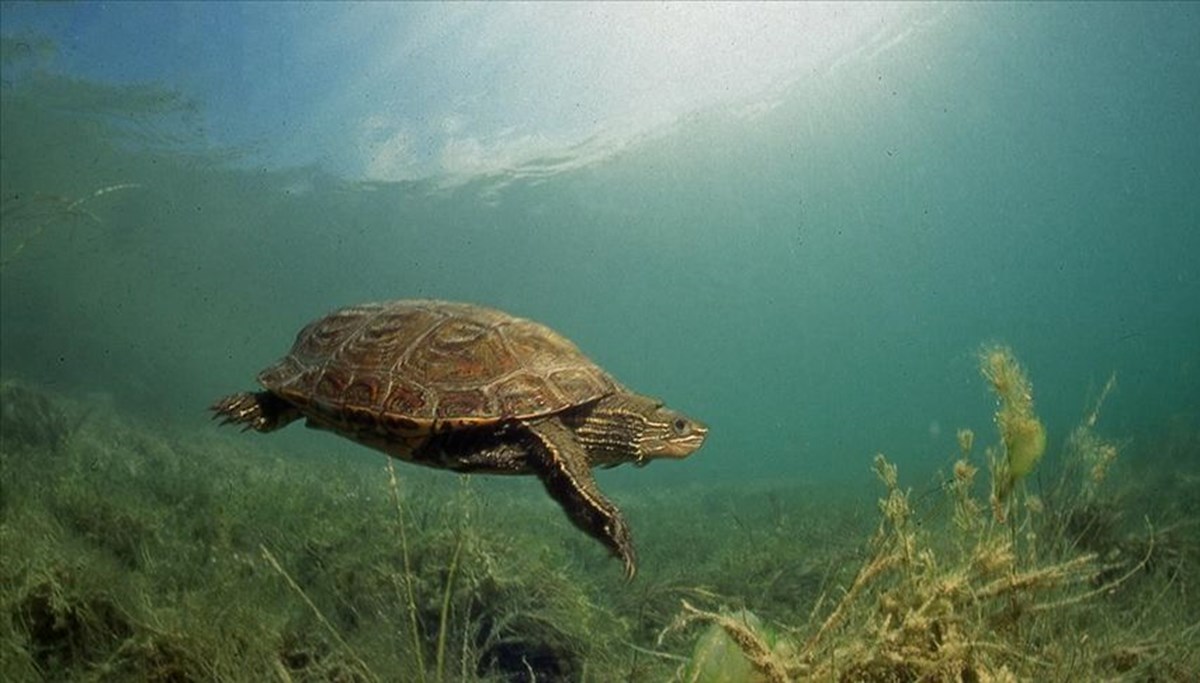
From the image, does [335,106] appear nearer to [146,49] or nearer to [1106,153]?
[146,49]

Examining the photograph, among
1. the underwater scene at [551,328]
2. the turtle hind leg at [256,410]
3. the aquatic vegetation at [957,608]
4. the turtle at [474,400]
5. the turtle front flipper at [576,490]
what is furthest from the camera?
the turtle hind leg at [256,410]

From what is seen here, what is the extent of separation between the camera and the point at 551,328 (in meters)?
9.88

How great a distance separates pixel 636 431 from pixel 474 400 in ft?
3.81

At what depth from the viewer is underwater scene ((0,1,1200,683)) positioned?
3.19 meters

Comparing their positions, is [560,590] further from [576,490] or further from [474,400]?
[474,400]

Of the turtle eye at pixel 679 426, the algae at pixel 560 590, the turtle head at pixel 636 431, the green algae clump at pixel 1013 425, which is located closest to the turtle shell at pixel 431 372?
the turtle head at pixel 636 431

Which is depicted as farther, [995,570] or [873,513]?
[873,513]

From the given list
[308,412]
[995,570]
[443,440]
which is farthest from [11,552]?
[995,570]

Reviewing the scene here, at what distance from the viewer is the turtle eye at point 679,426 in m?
4.80

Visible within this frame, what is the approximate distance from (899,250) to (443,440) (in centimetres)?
13464

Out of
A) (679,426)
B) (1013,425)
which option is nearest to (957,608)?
(1013,425)

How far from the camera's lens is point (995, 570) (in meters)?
2.07

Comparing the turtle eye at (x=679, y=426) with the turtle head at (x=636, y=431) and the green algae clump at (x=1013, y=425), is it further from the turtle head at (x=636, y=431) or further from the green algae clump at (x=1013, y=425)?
the green algae clump at (x=1013, y=425)

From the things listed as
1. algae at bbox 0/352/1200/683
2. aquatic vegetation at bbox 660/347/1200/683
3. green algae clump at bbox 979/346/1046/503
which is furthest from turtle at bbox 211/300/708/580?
green algae clump at bbox 979/346/1046/503
